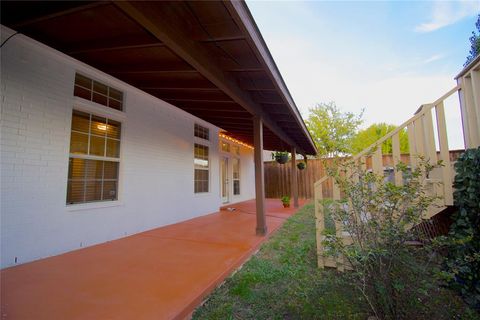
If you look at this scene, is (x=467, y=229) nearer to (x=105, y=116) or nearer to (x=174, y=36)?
(x=174, y=36)

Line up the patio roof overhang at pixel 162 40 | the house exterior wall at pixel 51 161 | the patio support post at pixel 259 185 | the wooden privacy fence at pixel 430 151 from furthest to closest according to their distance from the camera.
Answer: the patio support post at pixel 259 185
the house exterior wall at pixel 51 161
the wooden privacy fence at pixel 430 151
the patio roof overhang at pixel 162 40

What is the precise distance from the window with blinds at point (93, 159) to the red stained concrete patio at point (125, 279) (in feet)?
2.85

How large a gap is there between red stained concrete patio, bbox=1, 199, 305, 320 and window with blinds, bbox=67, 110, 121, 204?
868 mm

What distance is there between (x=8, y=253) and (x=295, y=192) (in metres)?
8.12

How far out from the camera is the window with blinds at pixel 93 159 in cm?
346

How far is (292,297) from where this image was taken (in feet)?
7.47

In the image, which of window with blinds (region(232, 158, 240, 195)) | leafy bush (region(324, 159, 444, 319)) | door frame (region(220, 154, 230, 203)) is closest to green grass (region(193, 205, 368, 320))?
leafy bush (region(324, 159, 444, 319))

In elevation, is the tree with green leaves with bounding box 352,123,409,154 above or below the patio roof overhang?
above

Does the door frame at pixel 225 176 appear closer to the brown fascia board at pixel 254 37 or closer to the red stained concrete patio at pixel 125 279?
the red stained concrete patio at pixel 125 279

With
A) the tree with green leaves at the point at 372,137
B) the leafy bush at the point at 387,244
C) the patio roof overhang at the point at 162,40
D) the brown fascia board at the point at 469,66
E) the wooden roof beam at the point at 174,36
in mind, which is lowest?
the leafy bush at the point at 387,244

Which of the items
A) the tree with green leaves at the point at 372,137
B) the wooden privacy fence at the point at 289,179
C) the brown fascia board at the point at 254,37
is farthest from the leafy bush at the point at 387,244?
the tree with green leaves at the point at 372,137

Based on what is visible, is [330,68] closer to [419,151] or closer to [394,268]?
[419,151]

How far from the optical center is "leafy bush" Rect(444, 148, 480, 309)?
209 cm

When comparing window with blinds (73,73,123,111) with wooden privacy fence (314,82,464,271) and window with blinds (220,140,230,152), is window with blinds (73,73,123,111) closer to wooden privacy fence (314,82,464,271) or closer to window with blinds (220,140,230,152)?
wooden privacy fence (314,82,464,271)
